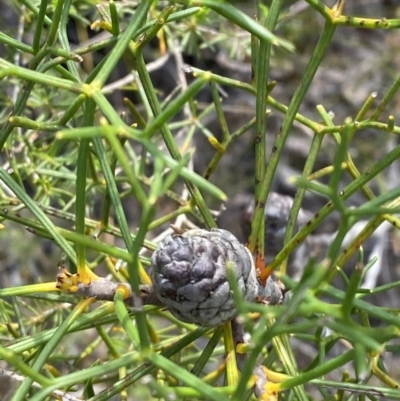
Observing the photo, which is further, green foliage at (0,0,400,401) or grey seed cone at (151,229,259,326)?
grey seed cone at (151,229,259,326)

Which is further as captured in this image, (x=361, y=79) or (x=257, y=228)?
(x=361, y=79)

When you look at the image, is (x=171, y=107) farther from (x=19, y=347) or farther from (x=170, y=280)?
(x=19, y=347)

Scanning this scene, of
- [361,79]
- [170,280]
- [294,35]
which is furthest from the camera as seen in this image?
[361,79]

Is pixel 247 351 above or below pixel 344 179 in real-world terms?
above

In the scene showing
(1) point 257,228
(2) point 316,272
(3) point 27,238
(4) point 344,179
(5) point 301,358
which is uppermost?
(2) point 316,272

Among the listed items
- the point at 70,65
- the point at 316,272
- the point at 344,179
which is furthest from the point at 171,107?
the point at 344,179

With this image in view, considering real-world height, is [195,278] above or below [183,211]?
above

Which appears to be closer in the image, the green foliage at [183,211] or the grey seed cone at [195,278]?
the green foliage at [183,211]

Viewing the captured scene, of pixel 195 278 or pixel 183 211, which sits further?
pixel 183 211
